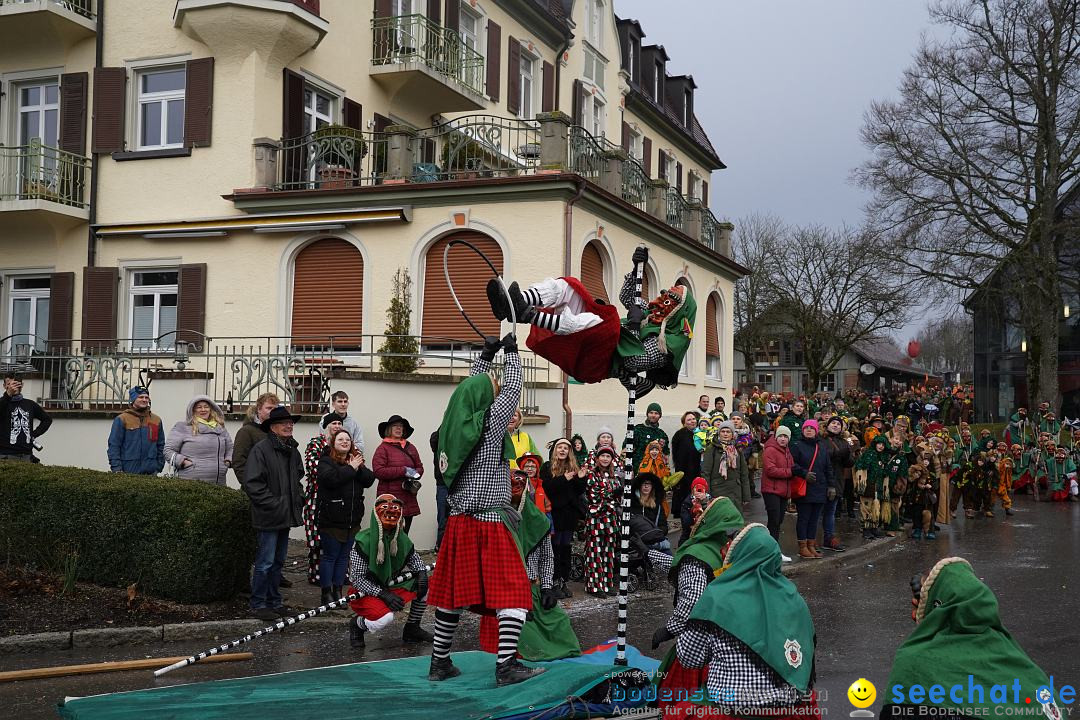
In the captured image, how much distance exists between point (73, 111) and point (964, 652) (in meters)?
19.1

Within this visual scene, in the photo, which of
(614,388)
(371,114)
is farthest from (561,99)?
(614,388)

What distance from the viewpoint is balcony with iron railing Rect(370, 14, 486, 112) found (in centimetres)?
1988

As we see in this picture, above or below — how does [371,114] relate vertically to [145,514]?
above

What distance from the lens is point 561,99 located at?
83.2 feet

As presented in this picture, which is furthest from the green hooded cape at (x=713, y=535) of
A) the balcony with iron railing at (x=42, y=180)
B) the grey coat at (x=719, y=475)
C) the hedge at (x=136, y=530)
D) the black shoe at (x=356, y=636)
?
the balcony with iron railing at (x=42, y=180)

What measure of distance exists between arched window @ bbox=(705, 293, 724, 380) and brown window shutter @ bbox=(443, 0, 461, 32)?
9414 millimetres

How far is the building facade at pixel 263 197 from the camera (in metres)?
17.2

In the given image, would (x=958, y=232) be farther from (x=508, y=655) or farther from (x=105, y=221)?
(x=508, y=655)

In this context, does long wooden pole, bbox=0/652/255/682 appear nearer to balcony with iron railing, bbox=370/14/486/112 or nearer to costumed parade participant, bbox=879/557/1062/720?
costumed parade participant, bbox=879/557/1062/720

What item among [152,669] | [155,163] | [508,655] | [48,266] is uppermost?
[155,163]

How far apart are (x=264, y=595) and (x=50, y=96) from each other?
1442 cm

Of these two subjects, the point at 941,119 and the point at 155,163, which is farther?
the point at 941,119

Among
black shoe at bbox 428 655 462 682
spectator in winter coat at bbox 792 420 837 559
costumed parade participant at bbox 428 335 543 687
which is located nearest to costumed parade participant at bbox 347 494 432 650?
black shoe at bbox 428 655 462 682

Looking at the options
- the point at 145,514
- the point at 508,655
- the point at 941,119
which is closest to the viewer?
the point at 508,655
